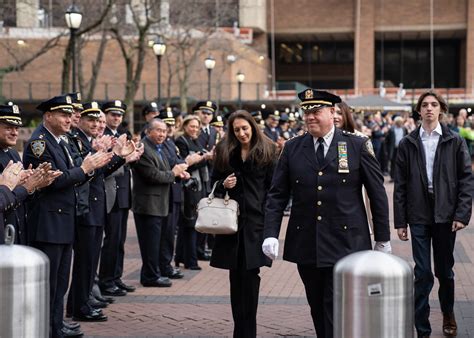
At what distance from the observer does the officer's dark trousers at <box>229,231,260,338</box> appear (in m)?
7.49

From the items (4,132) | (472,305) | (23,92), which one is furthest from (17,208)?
(23,92)

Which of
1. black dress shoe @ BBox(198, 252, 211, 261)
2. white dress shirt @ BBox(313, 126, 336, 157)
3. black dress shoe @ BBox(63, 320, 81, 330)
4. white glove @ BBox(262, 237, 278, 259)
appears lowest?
black dress shoe @ BBox(198, 252, 211, 261)

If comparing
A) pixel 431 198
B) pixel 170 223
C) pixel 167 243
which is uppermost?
pixel 431 198

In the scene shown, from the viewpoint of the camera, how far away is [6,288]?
4.66m

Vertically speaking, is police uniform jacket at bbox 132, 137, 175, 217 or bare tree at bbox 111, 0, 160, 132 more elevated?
bare tree at bbox 111, 0, 160, 132

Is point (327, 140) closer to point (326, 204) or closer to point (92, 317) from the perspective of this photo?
point (326, 204)

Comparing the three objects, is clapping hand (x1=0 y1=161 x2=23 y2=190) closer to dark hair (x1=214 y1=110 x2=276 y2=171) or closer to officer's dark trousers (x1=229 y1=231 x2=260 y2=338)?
dark hair (x1=214 y1=110 x2=276 y2=171)

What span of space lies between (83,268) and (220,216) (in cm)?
209

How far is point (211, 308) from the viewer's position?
31.1 ft

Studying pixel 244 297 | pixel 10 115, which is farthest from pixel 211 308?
pixel 10 115

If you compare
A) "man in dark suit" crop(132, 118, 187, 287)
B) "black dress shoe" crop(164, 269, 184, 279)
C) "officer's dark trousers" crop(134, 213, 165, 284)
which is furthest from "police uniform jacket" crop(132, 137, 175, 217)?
"black dress shoe" crop(164, 269, 184, 279)

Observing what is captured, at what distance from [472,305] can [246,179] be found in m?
3.29

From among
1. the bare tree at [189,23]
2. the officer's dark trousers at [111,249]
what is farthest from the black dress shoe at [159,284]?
the bare tree at [189,23]

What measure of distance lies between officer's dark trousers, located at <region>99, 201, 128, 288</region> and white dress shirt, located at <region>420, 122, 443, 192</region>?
3.88 m
